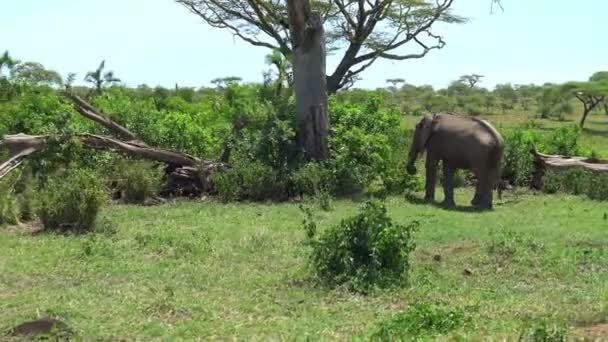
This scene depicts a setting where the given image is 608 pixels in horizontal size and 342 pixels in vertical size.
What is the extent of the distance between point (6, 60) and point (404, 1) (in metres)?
12.6

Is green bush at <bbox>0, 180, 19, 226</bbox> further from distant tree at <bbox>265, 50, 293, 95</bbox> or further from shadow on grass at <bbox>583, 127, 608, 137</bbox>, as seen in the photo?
shadow on grass at <bbox>583, 127, 608, 137</bbox>

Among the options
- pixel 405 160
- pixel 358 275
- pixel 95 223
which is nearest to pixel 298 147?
pixel 405 160

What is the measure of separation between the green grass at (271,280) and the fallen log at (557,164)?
13.9 ft

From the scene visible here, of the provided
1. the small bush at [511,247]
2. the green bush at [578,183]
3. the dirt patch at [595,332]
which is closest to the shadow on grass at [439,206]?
the green bush at [578,183]

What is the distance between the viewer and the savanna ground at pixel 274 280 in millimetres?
6219

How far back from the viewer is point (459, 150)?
13.8 meters

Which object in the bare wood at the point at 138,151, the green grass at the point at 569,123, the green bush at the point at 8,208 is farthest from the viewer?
the green grass at the point at 569,123

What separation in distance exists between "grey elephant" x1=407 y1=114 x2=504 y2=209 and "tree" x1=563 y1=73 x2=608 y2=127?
2858 centimetres

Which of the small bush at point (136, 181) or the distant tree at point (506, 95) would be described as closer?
the small bush at point (136, 181)

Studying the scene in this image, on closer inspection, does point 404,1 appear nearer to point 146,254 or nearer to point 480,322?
point 146,254

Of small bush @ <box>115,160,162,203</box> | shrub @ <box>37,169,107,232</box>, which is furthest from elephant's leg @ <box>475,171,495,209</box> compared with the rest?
shrub @ <box>37,169,107,232</box>

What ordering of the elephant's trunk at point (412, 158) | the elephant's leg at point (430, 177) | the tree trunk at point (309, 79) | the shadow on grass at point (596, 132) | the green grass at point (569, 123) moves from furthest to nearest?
the shadow on grass at point (596, 132), the green grass at point (569, 123), the tree trunk at point (309, 79), the elephant's trunk at point (412, 158), the elephant's leg at point (430, 177)

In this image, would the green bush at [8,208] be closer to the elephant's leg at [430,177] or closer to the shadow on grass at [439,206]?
the shadow on grass at [439,206]

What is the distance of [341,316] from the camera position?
6535 millimetres
